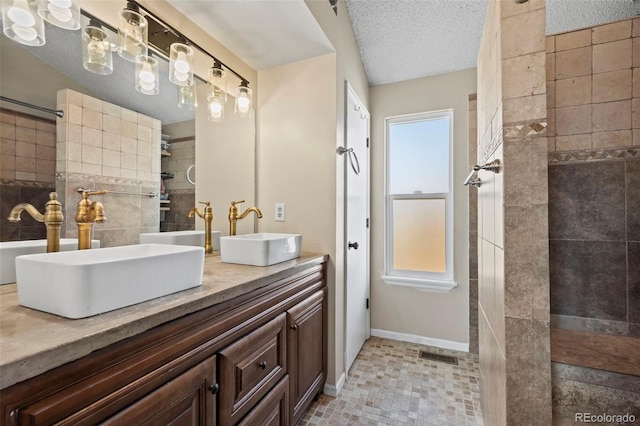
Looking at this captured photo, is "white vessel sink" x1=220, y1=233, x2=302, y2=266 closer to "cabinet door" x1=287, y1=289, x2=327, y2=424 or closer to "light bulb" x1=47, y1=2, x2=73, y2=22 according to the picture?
"cabinet door" x1=287, y1=289, x2=327, y2=424

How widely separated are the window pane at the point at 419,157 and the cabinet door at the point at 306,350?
55.9 inches

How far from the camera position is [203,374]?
89cm

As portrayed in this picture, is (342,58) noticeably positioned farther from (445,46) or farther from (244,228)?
(244,228)

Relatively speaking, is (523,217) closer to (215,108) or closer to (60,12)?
(215,108)

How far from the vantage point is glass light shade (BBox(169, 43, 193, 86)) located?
4.65ft

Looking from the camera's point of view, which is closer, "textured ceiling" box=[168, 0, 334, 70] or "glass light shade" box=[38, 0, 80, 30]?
"glass light shade" box=[38, 0, 80, 30]

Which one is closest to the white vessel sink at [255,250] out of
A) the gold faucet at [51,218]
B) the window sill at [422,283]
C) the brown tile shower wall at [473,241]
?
the gold faucet at [51,218]

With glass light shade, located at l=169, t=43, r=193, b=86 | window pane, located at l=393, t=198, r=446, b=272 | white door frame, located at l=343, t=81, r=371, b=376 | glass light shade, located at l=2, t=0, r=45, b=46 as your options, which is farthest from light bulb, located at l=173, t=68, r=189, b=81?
window pane, located at l=393, t=198, r=446, b=272

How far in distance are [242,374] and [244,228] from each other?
1.11 m

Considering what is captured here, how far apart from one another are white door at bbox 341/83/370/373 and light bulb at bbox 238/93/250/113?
0.69m

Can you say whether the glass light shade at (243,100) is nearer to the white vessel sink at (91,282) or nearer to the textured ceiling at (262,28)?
the textured ceiling at (262,28)

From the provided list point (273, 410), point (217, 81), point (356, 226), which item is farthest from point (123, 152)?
point (356, 226)

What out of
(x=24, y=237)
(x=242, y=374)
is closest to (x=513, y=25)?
(x=242, y=374)

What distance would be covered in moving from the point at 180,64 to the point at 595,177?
7.25 feet
